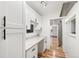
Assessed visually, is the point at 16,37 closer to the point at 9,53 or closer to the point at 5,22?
the point at 9,53

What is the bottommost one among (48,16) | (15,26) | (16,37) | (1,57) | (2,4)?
(1,57)

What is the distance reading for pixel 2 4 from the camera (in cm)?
122

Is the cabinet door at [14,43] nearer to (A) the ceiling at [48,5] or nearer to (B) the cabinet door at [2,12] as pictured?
A: (B) the cabinet door at [2,12]

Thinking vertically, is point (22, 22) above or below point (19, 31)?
above

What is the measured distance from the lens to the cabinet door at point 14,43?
1.32m

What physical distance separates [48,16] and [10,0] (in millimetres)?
5629

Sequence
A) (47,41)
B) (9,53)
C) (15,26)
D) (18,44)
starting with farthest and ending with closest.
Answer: (47,41), (18,44), (15,26), (9,53)

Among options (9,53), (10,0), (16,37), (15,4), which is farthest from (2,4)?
(9,53)

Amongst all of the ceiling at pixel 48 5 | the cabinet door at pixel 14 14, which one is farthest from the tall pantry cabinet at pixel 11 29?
the ceiling at pixel 48 5

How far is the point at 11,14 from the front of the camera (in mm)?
1396

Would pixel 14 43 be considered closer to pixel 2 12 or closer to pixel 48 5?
pixel 2 12

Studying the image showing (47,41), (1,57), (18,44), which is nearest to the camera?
(1,57)

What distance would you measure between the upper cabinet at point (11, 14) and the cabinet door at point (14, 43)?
0.09 m

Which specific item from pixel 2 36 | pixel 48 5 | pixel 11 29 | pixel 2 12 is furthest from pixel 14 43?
pixel 48 5
